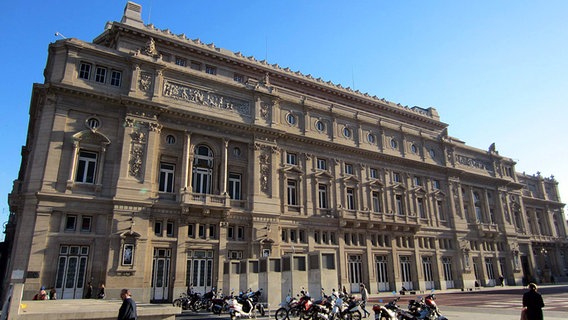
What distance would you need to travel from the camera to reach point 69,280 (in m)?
26.8

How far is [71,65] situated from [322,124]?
2508 centimetres

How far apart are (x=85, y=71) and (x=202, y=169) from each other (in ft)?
40.9

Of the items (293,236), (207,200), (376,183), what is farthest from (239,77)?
(376,183)

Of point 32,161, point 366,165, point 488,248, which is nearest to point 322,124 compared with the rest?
point 366,165

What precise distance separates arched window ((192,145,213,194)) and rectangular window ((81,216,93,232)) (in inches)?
339

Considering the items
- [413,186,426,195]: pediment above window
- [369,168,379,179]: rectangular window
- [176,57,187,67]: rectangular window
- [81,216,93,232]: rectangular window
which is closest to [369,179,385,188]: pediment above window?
[369,168,379,179]: rectangular window

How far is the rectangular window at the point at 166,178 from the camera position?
1272 inches

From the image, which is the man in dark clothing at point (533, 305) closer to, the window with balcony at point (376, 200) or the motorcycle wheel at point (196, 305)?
the motorcycle wheel at point (196, 305)

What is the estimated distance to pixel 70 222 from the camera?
1101 inches

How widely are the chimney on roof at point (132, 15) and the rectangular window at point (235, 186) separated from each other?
18.2m

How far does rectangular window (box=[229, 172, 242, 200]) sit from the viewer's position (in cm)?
3531

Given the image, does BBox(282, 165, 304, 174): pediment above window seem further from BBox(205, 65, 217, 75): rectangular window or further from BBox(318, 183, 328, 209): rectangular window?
BBox(205, 65, 217, 75): rectangular window

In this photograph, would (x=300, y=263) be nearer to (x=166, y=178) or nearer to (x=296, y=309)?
(x=296, y=309)

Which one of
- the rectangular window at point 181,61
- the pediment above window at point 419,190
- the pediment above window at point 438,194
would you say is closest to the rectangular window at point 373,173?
the pediment above window at point 419,190
